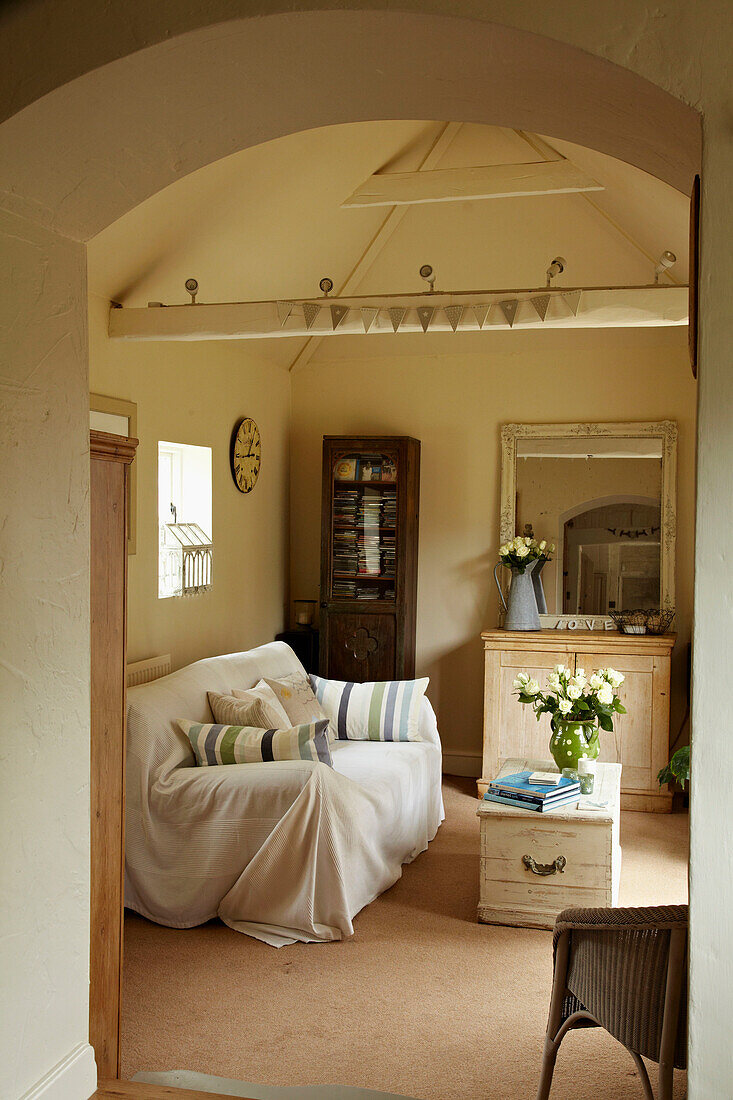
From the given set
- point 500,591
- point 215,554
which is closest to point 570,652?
point 500,591

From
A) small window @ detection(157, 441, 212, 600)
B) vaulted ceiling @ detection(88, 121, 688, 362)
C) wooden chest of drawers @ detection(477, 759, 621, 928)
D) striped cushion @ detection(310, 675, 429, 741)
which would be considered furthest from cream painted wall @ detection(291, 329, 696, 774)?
wooden chest of drawers @ detection(477, 759, 621, 928)

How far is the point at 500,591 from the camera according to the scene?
244 inches

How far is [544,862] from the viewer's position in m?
3.75

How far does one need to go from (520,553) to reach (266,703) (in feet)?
7.29

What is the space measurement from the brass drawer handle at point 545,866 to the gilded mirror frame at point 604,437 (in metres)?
2.44

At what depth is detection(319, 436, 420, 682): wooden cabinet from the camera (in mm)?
6000

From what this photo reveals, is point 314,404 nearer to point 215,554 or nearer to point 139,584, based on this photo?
point 215,554

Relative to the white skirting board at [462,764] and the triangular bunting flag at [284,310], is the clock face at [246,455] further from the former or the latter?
the white skirting board at [462,764]

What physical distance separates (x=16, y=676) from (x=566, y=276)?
4.75 meters

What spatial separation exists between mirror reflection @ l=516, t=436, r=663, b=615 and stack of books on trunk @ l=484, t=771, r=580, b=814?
2.19 meters

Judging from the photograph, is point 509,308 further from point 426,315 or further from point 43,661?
point 43,661

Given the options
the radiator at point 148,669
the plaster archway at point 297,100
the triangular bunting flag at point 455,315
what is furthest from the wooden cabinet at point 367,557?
the plaster archway at point 297,100

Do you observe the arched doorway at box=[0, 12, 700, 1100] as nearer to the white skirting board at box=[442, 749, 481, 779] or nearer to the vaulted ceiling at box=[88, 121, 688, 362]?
the vaulted ceiling at box=[88, 121, 688, 362]

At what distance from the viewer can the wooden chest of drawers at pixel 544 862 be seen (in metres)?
3.70
